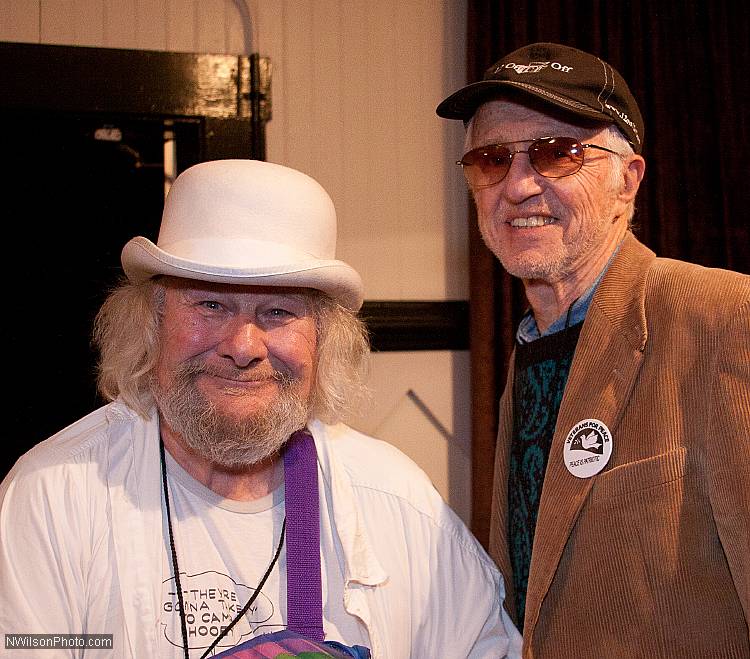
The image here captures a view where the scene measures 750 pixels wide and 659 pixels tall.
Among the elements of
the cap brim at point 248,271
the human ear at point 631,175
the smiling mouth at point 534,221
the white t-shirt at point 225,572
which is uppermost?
the human ear at point 631,175

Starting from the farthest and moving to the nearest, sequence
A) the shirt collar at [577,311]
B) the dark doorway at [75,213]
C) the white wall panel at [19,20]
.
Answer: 1. the dark doorway at [75,213]
2. the white wall panel at [19,20]
3. the shirt collar at [577,311]

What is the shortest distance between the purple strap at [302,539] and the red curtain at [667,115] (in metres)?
1.74

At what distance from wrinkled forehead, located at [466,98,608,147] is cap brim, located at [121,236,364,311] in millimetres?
529

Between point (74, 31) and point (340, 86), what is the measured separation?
1.12 metres

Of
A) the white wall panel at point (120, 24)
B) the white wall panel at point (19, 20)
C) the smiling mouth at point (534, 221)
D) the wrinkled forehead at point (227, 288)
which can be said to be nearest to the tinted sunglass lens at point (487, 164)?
the smiling mouth at point (534, 221)

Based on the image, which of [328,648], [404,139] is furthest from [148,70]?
[328,648]

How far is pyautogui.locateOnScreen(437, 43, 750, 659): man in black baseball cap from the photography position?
1762 mm

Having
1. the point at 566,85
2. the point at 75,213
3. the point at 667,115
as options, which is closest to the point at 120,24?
the point at 75,213

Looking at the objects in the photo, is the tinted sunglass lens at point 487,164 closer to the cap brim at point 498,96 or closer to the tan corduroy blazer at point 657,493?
the cap brim at point 498,96

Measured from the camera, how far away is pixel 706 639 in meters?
1.75

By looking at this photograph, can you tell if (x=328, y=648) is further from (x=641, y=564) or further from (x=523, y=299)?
(x=523, y=299)

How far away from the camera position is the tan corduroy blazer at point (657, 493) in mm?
1731

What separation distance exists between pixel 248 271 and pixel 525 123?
806 millimetres

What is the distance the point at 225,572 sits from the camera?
198 cm
